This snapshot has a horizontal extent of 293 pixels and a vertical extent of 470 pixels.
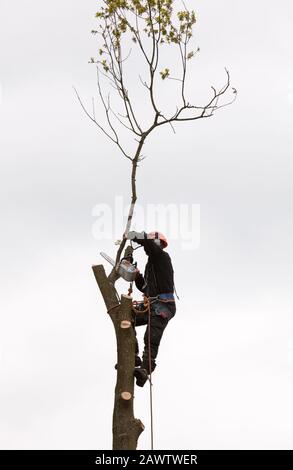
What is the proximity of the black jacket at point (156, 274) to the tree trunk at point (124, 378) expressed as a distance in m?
0.56

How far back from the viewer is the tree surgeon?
11812mm

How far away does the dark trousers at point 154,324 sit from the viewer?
11885mm

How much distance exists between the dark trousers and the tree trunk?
298mm

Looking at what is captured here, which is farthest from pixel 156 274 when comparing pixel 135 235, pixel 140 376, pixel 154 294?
pixel 140 376

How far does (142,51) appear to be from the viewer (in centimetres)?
1293

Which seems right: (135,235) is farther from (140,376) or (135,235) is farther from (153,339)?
(140,376)

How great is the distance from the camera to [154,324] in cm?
1202

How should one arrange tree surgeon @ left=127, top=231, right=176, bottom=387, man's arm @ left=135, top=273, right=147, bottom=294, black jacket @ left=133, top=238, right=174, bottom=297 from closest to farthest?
tree surgeon @ left=127, top=231, right=176, bottom=387 < black jacket @ left=133, top=238, right=174, bottom=297 < man's arm @ left=135, top=273, right=147, bottom=294

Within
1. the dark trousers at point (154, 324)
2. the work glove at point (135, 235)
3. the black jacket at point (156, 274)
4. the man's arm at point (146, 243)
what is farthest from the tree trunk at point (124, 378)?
the work glove at point (135, 235)

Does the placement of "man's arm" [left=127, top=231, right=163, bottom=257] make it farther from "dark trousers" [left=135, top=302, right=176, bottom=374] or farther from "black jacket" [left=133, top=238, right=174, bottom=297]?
"dark trousers" [left=135, top=302, right=176, bottom=374]

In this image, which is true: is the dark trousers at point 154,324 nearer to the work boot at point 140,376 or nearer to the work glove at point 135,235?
the work boot at point 140,376

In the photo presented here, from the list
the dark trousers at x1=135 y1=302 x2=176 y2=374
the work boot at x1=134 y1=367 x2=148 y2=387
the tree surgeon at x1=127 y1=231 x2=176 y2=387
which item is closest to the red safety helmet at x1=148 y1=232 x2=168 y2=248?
the tree surgeon at x1=127 y1=231 x2=176 y2=387
